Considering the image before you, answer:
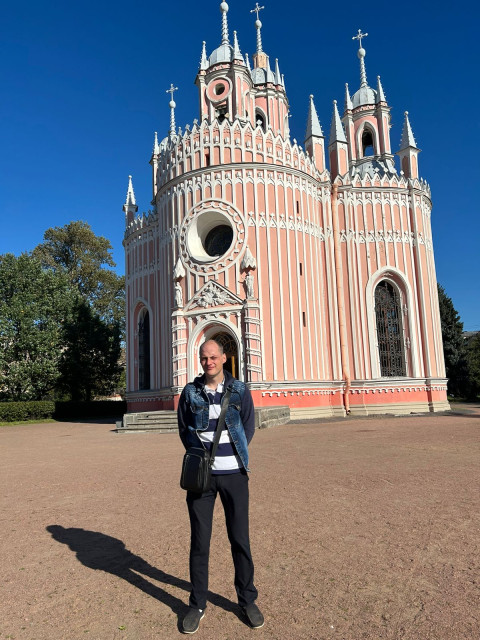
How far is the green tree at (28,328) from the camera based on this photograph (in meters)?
30.4

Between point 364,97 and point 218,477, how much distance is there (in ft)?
120

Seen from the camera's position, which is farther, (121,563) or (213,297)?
(213,297)

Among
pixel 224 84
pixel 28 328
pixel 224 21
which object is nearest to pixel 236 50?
pixel 224 84

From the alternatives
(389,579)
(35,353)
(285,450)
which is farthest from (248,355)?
(389,579)

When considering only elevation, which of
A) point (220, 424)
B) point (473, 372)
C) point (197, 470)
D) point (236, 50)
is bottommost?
point (197, 470)

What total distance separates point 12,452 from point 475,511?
42.2ft

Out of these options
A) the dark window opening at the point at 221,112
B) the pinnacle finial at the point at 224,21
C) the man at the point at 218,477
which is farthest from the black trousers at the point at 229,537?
the pinnacle finial at the point at 224,21

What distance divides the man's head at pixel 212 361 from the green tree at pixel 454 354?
140 feet

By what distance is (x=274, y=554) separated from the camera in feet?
16.2

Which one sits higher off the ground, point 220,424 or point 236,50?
point 236,50

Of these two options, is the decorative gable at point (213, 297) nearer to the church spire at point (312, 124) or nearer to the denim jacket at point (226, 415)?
the church spire at point (312, 124)

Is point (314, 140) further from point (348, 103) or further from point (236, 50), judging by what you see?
point (348, 103)

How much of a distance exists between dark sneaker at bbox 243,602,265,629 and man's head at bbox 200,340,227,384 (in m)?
1.71

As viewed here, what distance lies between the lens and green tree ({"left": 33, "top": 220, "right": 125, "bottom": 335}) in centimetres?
4491
